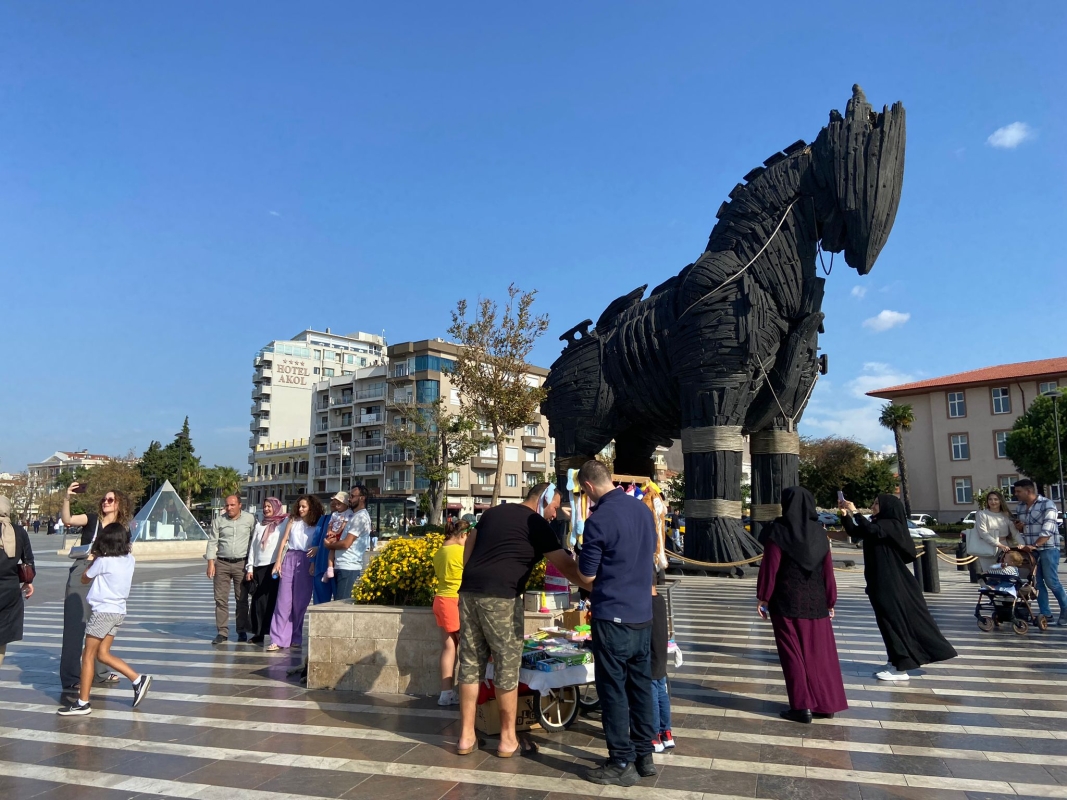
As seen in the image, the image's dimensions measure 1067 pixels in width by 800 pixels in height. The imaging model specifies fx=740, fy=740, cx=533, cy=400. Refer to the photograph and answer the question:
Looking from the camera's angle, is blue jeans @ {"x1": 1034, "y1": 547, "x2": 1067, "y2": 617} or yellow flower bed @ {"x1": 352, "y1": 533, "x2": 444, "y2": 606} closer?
yellow flower bed @ {"x1": 352, "y1": 533, "x2": 444, "y2": 606}

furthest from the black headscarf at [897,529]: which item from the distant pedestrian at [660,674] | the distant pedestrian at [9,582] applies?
the distant pedestrian at [9,582]

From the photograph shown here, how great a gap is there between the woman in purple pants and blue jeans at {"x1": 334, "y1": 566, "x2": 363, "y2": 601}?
0.51 m

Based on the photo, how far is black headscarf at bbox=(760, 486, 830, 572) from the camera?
211 inches

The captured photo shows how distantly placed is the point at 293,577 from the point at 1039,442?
145 ft

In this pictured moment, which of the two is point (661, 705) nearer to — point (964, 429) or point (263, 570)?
point (263, 570)

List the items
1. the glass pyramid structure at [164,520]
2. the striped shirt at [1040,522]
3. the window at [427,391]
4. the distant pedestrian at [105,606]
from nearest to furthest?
1. the distant pedestrian at [105,606]
2. the striped shirt at [1040,522]
3. the glass pyramid structure at [164,520]
4. the window at [427,391]

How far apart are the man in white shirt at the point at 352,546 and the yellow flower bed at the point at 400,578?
2.89 ft

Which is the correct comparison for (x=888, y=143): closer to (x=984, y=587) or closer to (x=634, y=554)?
(x=984, y=587)

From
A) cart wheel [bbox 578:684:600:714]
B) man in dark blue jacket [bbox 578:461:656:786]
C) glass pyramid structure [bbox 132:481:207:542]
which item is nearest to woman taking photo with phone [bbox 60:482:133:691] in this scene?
cart wheel [bbox 578:684:600:714]

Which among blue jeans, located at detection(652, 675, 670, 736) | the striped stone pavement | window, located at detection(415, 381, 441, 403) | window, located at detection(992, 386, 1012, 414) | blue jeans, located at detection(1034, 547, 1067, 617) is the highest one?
window, located at detection(415, 381, 441, 403)

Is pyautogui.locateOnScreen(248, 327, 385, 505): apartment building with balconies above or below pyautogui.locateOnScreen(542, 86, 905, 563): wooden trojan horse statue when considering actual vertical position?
above

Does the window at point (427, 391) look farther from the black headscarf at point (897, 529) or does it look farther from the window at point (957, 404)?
the black headscarf at point (897, 529)

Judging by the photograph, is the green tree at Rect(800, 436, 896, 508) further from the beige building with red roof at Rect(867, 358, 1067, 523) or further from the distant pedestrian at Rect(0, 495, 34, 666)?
the distant pedestrian at Rect(0, 495, 34, 666)

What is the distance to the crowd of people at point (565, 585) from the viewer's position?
167 inches
